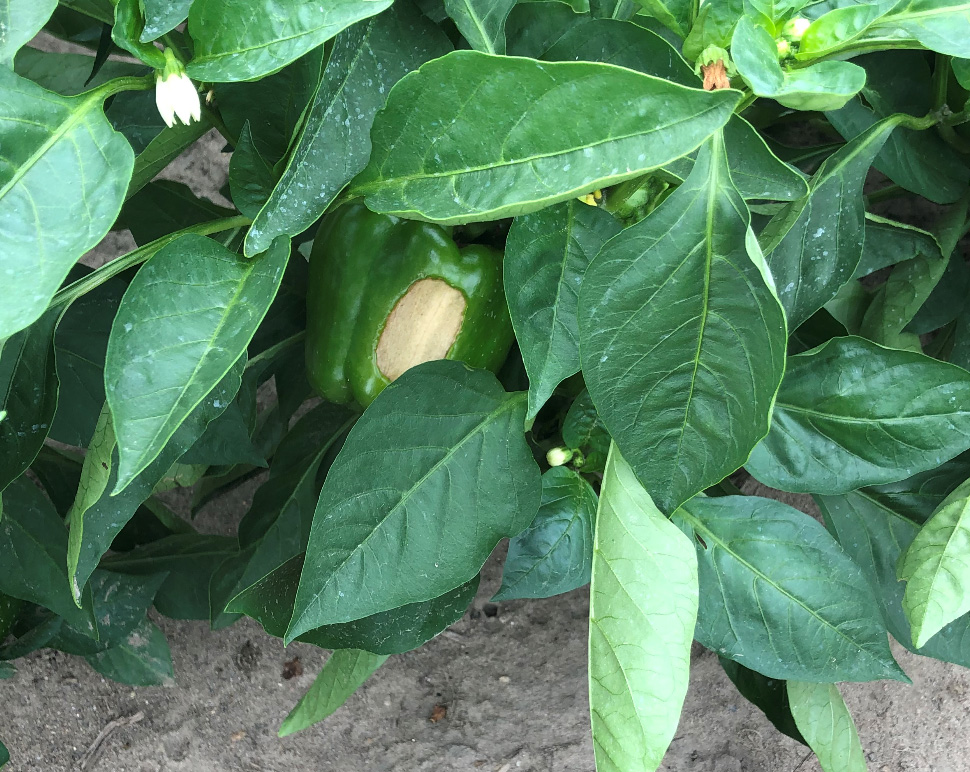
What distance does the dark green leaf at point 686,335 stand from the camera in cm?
46

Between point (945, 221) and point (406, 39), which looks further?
point (945, 221)

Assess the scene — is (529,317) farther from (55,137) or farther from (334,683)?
(334,683)

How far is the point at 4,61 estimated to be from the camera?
0.45m

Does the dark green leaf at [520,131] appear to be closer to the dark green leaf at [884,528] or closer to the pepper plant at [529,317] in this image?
the pepper plant at [529,317]

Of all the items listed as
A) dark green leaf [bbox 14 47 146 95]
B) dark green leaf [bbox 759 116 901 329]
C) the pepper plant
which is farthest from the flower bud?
dark green leaf [bbox 14 47 146 95]

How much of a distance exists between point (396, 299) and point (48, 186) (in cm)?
30

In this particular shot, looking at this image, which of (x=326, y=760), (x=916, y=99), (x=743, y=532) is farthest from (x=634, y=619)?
(x=326, y=760)

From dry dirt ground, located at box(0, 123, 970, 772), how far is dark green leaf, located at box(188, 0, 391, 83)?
30.8 inches

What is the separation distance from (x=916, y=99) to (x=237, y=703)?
1.08 metres

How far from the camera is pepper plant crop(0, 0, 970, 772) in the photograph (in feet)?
1.43

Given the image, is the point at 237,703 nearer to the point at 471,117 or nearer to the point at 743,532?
the point at 743,532

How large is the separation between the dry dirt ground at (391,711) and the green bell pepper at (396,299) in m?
0.47

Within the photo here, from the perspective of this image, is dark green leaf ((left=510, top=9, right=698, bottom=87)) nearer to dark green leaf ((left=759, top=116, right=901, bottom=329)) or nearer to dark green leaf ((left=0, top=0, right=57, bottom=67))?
dark green leaf ((left=759, top=116, right=901, bottom=329))

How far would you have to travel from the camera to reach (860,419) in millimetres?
650
